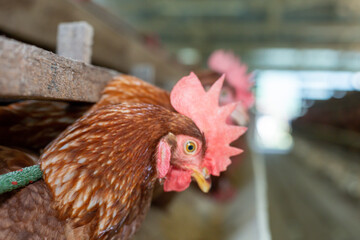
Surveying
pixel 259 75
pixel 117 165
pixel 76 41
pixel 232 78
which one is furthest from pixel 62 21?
pixel 259 75

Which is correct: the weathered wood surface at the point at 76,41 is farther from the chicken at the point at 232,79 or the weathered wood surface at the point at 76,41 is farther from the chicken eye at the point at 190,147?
the chicken at the point at 232,79

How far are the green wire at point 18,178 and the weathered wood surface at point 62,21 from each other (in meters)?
0.71

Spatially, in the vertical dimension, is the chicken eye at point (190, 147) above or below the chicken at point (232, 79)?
below

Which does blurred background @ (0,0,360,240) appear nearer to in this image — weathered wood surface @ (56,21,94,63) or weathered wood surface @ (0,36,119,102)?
weathered wood surface @ (56,21,94,63)

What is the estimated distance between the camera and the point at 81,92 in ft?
2.00

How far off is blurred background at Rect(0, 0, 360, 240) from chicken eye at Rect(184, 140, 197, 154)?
2.12ft

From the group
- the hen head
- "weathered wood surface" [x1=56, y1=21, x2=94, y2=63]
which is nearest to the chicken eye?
the hen head

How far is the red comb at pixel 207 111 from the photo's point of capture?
2.33 ft

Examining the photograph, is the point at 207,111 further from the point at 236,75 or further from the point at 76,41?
the point at 236,75

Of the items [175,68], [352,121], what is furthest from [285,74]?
[175,68]

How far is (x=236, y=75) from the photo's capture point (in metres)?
1.46

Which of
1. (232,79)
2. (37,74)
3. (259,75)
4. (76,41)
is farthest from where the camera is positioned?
(259,75)

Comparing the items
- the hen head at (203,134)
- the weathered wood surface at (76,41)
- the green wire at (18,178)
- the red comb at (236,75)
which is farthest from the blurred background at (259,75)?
the green wire at (18,178)

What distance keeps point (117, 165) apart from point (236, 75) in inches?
Result: 39.3
